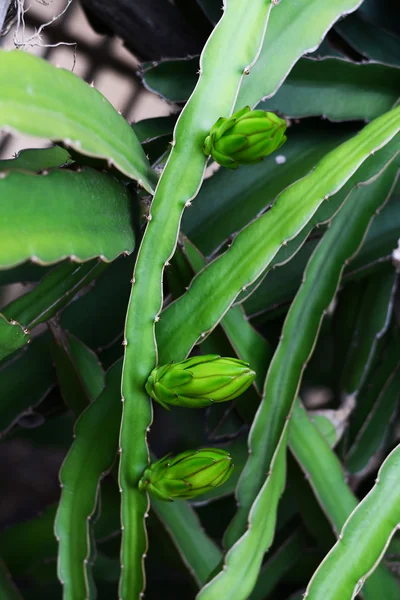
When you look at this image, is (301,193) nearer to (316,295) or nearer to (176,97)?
(316,295)

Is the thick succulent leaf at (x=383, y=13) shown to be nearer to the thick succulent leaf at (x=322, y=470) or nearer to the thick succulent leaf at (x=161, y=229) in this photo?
the thick succulent leaf at (x=161, y=229)

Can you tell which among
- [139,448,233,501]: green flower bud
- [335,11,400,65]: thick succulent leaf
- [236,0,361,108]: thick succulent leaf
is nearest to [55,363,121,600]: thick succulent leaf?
[139,448,233,501]: green flower bud

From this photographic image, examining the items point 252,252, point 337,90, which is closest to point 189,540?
point 252,252

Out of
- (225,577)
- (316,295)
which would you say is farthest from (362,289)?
(225,577)

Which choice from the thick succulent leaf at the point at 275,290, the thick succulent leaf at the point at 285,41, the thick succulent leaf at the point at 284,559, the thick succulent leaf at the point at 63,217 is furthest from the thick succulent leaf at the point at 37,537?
the thick succulent leaf at the point at 285,41

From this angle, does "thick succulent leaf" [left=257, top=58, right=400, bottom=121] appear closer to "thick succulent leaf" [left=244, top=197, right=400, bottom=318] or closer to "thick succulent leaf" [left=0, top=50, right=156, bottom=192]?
"thick succulent leaf" [left=244, top=197, right=400, bottom=318]

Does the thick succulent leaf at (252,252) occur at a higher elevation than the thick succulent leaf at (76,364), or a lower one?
higher
